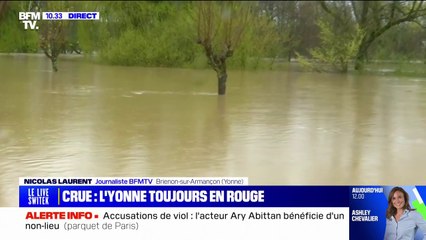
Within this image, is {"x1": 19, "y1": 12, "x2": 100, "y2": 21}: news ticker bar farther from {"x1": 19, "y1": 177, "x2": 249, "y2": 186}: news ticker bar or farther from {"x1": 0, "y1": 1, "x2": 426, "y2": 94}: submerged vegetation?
{"x1": 19, "y1": 177, "x2": 249, "y2": 186}: news ticker bar

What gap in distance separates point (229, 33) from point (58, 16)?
2.20ft

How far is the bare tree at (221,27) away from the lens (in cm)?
190

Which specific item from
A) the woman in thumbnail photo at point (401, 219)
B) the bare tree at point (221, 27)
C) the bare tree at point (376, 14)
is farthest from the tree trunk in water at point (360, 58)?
the woman in thumbnail photo at point (401, 219)

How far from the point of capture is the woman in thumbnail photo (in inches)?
61.7

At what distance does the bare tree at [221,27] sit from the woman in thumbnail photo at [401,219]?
2.64 feet

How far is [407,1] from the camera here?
2648mm

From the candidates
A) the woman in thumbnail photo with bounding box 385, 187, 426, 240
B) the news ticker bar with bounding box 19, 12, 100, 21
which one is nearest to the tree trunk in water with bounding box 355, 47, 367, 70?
the woman in thumbnail photo with bounding box 385, 187, 426, 240

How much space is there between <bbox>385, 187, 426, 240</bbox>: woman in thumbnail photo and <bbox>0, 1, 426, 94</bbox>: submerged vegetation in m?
0.81

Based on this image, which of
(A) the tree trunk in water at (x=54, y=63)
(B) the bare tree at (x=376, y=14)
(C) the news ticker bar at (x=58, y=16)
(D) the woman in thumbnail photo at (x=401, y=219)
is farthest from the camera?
(A) the tree trunk in water at (x=54, y=63)

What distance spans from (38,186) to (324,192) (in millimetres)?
853

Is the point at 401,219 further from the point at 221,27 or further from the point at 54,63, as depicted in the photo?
the point at 54,63

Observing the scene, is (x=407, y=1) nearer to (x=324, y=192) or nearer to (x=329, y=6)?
(x=329, y=6)

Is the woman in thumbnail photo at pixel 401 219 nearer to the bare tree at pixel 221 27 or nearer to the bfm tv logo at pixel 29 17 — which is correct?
the bare tree at pixel 221 27

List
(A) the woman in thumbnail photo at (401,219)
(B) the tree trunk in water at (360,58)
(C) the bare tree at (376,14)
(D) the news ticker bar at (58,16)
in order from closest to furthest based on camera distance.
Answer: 1. (A) the woman in thumbnail photo at (401,219)
2. (D) the news ticker bar at (58,16)
3. (C) the bare tree at (376,14)
4. (B) the tree trunk in water at (360,58)
